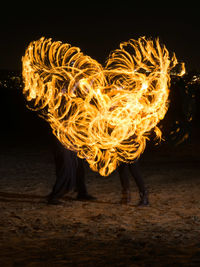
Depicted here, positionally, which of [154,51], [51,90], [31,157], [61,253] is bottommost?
[61,253]

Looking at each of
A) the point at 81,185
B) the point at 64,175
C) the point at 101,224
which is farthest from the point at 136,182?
the point at 101,224

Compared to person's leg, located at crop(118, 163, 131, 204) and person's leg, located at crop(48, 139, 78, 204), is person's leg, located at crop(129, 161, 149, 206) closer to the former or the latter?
person's leg, located at crop(118, 163, 131, 204)

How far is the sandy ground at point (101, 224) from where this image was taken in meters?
5.02

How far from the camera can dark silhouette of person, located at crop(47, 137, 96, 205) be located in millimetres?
8352

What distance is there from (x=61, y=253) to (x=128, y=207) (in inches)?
113

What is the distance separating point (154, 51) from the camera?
8789mm

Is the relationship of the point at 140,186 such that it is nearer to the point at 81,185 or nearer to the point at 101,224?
the point at 81,185

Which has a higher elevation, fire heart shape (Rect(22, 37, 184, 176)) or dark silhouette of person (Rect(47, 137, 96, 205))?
fire heart shape (Rect(22, 37, 184, 176))

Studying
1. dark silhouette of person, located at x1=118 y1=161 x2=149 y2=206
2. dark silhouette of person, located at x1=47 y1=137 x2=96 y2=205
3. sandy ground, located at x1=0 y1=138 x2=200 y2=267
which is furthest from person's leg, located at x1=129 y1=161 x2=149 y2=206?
dark silhouette of person, located at x1=47 y1=137 x2=96 y2=205

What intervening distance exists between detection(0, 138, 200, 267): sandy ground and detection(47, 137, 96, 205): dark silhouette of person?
0.65ft

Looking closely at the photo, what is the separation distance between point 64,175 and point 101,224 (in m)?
1.93

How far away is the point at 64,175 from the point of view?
8.45 m

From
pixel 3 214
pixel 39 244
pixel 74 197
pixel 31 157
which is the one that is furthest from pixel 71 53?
pixel 31 157

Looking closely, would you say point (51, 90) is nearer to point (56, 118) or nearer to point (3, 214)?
point (56, 118)
